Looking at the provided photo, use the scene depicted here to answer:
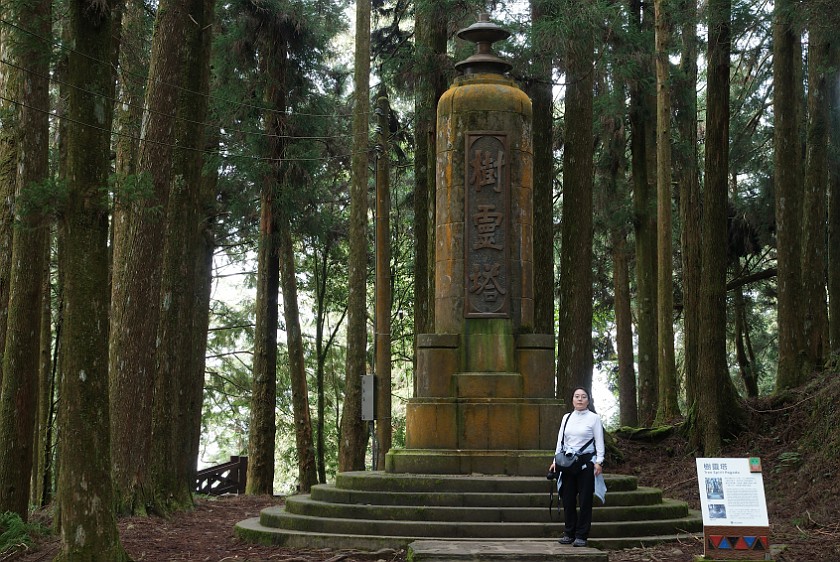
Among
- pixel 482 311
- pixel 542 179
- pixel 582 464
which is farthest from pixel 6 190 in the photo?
pixel 582 464

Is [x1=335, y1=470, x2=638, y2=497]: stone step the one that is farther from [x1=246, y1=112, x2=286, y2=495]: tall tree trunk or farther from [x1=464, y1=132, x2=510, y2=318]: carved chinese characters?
[x1=246, y1=112, x2=286, y2=495]: tall tree trunk

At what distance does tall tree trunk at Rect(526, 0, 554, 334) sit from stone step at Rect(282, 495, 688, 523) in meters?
4.86

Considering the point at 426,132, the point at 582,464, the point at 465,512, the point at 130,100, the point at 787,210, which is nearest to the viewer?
the point at 582,464

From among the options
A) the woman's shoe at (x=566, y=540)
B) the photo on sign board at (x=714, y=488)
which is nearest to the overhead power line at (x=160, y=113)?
the woman's shoe at (x=566, y=540)

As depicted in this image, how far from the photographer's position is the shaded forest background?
29.1ft

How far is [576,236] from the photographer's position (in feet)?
52.1

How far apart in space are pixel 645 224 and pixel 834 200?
362 centimetres

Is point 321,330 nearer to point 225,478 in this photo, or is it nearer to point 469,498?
point 225,478

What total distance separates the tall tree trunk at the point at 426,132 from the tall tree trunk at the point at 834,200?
7.10 m

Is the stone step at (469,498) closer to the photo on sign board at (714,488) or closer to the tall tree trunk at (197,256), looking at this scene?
the photo on sign board at (714,488)

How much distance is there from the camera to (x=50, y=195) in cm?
844

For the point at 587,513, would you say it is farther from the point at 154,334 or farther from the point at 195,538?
the point at 154,334

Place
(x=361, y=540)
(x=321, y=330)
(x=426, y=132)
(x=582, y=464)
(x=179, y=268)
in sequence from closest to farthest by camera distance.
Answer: (x=582, y=464)
(x=361, y=540)
(x=179, y=268)
(x=426, y=132)
(x=321, y=330)

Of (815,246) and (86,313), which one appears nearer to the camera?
(86,313)
